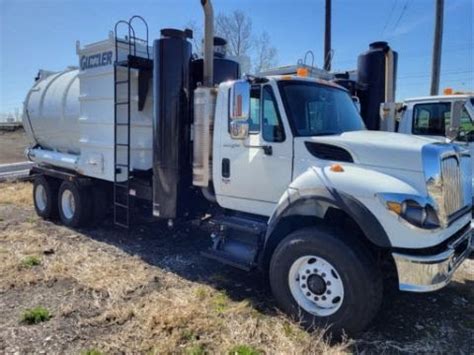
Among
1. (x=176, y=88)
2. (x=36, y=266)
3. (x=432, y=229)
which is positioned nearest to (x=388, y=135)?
(x=432, y=229)

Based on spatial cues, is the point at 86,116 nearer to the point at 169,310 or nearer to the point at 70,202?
the point at 70,202

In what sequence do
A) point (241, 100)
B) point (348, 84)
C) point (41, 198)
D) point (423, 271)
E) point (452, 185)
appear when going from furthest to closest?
1. point (41, 198)
2. point (348, 84)
3. point (241, 100)
4. point (452, 185)
5. point (423, 271)

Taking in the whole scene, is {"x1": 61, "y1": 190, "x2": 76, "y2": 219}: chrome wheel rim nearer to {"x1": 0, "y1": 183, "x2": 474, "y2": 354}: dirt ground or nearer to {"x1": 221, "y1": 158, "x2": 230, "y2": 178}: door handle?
{"x1": 0, "y1": 183, "x2": 474, "y2": 354}: dirt ground

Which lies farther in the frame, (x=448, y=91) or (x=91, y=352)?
(x=448, y=91)

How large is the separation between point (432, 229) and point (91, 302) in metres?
3.48

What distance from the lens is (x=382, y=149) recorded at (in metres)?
3.81

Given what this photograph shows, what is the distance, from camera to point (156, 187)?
18.4ft

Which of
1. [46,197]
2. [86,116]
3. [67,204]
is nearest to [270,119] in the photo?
[86,116]

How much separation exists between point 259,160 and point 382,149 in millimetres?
1328

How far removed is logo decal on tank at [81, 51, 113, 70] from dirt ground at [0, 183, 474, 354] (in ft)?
9.65

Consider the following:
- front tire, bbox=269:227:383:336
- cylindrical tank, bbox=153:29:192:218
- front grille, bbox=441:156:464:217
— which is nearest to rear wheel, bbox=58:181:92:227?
cylindrical tank, bbox=153:29:192:218

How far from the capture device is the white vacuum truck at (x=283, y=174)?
358 cm

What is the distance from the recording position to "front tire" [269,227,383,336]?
360cm

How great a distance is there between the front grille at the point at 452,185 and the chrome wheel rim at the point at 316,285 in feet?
3.91
